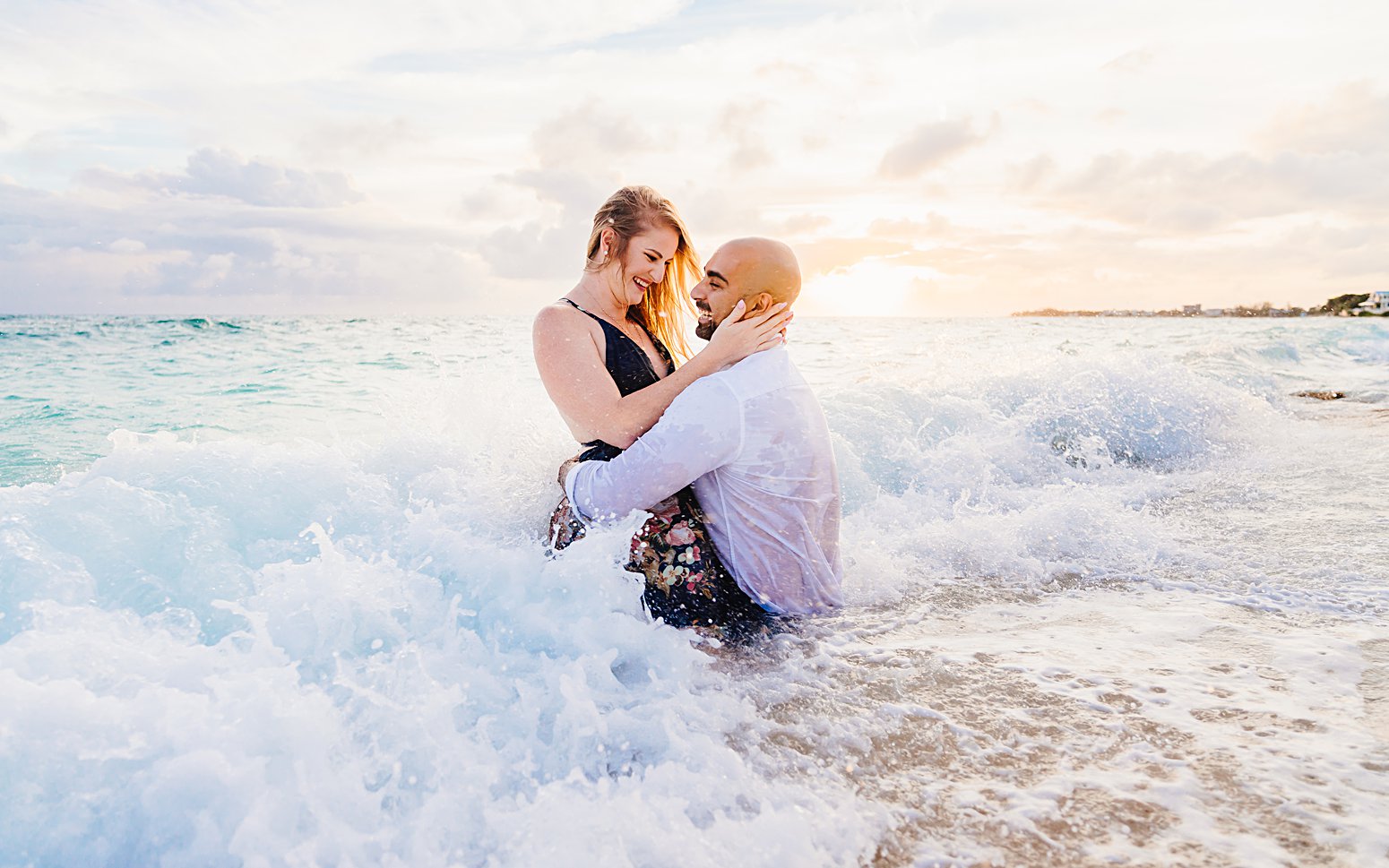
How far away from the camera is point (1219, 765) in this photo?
256 cm

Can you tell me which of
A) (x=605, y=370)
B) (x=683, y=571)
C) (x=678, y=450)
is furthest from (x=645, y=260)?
(x=683, y=571)

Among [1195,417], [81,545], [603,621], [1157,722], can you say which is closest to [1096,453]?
[1195,417]

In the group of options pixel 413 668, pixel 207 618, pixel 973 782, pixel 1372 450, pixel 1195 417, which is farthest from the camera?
pixel 1195 417

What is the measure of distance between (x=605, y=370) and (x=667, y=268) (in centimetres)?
76

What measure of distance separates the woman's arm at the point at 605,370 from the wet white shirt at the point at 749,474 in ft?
0.35

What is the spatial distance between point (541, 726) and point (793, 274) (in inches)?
80.9

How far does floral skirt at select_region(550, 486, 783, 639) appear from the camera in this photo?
139 inches

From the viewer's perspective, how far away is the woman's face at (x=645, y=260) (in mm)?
3971

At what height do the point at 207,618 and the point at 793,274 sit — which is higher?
the point at 793,274

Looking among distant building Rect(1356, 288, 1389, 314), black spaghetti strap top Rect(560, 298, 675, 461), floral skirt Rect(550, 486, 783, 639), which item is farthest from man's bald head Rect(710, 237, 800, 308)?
distant building Rect(1356, 288, 1389, 314)

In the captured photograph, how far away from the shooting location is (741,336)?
3393 mm

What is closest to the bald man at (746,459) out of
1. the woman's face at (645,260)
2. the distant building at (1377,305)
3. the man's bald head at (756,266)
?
the man's bald head at (756,266)

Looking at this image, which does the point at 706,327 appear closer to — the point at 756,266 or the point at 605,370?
the point at 756,266

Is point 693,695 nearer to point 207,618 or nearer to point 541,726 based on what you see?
point 541,726
